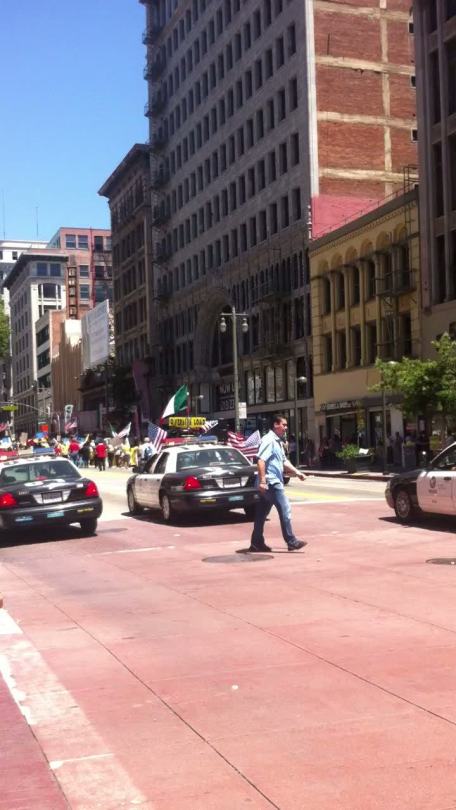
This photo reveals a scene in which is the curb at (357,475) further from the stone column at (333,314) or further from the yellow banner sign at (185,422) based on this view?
the stone column at (333,314)

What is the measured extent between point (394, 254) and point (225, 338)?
23.5 metres

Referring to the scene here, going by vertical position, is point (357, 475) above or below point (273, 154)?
below

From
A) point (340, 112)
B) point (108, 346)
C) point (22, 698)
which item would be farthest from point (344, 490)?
point (108, 346)

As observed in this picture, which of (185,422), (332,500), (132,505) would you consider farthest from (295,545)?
(185,422)

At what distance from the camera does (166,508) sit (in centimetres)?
1888

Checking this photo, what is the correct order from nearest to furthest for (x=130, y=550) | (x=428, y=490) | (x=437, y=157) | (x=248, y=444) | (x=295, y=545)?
(x=295, y=545), (x=130, y=550), (x=428, y=490), (x=248, y=444), (x=437, y=157)

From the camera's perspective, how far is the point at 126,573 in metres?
12.5

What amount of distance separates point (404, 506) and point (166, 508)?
4.76 m

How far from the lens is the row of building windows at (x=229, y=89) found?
56.8 meters

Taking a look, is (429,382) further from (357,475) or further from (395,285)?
(395,285)

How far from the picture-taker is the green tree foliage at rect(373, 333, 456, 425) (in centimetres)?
3456

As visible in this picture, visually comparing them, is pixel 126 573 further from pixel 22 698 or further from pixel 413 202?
pixel 413 202

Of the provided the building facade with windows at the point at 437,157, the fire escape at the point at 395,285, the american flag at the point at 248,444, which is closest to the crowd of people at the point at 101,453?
the american flag at the point at 248,444

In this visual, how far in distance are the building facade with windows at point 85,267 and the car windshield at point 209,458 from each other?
92.7 m
